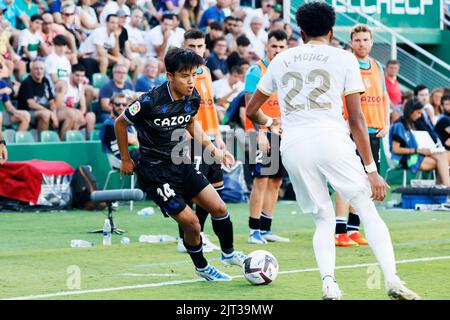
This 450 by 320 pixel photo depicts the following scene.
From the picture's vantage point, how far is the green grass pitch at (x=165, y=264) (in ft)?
27.7

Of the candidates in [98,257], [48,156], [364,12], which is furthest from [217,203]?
[364,12]

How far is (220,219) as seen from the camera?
30.6ft

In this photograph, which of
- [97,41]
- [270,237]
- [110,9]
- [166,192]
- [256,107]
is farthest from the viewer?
[110,9]

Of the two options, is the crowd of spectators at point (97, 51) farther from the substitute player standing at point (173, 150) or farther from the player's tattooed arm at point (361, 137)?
the player's tattooed arm at point (361, 137)

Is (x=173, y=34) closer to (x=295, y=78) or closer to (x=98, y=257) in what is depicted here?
(x=98, y=257)

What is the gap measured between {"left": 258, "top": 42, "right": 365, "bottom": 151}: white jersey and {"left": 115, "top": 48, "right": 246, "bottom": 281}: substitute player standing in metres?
1.33

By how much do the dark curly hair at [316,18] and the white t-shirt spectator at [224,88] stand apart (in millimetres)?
11713

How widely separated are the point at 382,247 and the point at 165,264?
343 centimetres

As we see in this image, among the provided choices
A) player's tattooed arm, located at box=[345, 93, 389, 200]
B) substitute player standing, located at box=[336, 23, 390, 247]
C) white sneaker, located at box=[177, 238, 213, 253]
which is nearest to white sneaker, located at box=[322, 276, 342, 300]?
player's tattooed arm, located at box=[345, 93, 389, 200]

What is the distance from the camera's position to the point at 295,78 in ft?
25.4

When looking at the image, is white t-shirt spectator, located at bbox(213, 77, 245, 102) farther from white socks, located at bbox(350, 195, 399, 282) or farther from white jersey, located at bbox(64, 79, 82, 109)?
white socks, located at bbox(350, 195, 399, 282)

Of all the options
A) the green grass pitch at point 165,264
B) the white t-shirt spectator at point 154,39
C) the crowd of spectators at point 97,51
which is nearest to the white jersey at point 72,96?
the crowd of spectators at point 97,51

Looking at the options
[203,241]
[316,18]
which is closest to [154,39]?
[203,241]

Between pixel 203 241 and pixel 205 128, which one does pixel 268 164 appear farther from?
pixel 203 241
